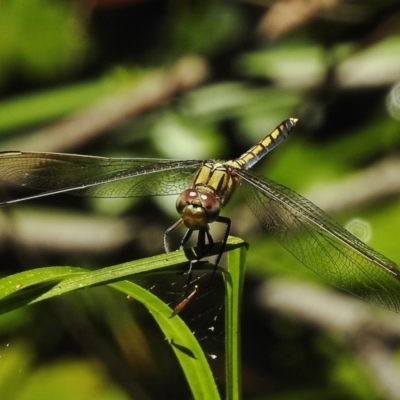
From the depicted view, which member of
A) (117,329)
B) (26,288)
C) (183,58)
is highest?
(183,58)

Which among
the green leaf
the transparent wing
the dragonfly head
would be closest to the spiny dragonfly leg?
the green leaf

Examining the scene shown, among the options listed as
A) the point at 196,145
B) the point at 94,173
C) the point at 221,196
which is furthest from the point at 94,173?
the point at 196,145

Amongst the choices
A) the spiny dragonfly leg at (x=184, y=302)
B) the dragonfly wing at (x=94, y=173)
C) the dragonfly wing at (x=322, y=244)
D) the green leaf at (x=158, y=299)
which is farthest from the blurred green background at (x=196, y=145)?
the green leaf at (x=158, y=299)

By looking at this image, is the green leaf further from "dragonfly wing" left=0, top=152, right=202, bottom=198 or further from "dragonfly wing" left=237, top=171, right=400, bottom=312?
"dragonfly wing" left=0, top=152, right=202, bottom=198

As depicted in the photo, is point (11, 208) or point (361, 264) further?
point (11, 208)

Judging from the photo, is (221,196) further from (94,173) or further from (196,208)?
(94,173)

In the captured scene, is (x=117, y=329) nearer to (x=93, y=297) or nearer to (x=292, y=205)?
(x=93, y=297)

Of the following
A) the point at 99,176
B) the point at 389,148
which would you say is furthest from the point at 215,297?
the point at 389,148
